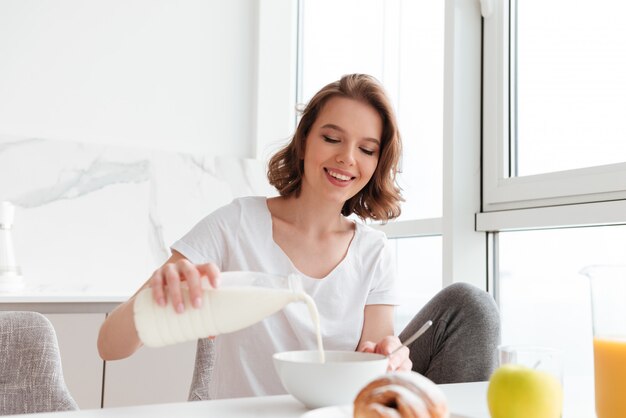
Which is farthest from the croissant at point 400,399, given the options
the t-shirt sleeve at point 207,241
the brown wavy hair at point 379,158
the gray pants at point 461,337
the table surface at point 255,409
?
the brown wavy hair at point 379,158

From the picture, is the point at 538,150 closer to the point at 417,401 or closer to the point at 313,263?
the point at 313,263

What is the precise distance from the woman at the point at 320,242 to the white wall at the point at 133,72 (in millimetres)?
1379

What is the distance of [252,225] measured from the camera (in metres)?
1.54

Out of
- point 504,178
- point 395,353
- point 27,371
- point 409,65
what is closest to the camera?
point 395,353

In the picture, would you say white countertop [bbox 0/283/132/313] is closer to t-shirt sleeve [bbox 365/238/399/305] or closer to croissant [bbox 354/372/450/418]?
t-shirt sleeve [bbox 365/238/399/305]

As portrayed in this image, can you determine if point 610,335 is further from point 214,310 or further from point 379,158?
point 379,158

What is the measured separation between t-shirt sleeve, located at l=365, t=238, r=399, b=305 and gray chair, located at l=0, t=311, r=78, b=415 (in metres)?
0.69

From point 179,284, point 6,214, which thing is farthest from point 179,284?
point 6,214

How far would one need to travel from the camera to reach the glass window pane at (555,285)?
183 centimetres

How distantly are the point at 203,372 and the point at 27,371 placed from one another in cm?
50

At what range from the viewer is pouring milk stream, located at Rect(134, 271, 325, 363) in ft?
2.57

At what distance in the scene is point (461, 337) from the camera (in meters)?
1.39

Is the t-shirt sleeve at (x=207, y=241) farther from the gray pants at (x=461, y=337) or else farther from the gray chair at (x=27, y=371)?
the gray pants at (x=461, y=337)

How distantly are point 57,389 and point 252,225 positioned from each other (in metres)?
0.54
